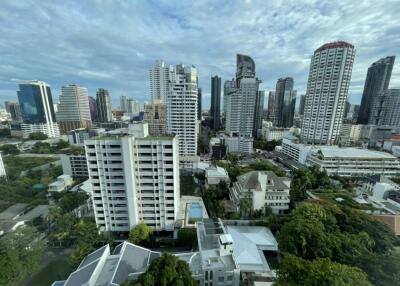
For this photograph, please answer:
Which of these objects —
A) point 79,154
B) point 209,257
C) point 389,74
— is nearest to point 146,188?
point 209,257

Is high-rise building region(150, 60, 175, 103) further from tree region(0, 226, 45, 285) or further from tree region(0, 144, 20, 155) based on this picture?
tree region(0, 226, 45, 285)

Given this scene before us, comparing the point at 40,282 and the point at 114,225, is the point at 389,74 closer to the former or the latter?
the point at 114,225

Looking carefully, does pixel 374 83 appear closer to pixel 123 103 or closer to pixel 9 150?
pixel 9 150

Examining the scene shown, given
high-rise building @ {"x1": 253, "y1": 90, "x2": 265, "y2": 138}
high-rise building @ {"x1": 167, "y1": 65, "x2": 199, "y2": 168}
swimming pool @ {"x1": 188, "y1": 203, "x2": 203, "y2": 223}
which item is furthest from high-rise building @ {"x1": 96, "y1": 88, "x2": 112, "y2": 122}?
swimming pool @ {"x1": 188, "y1": 203, "x2": 203, "y2": 223}

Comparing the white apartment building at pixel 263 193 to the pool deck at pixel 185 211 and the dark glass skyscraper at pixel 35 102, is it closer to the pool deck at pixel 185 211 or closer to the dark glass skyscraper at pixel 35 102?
the pool deck at pixel 185 211

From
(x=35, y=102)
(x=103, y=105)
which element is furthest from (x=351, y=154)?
(x=103, y=105)

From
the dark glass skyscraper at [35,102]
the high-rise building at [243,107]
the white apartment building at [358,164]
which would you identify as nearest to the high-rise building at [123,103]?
the dark glass skyscraper at [35,102]
